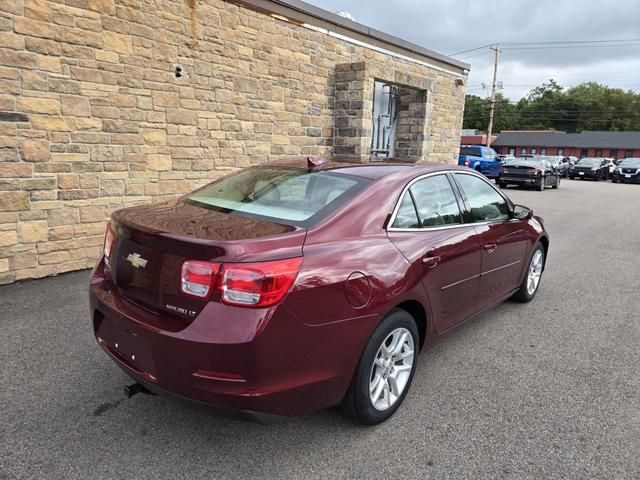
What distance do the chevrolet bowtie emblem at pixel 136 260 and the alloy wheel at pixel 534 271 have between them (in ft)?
13.1

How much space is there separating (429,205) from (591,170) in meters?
33.2

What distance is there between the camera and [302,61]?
8352 mm

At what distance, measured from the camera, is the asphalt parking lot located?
2447 millimetres

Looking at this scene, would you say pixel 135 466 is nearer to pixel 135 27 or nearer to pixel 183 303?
pixel 183 303

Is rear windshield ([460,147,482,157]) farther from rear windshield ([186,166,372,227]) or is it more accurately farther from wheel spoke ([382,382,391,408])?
wheel spoke ([382,382,391,408])

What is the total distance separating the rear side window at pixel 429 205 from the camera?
3.12m

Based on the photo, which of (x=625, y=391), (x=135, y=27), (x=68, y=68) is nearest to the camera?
(x=625, y=391)

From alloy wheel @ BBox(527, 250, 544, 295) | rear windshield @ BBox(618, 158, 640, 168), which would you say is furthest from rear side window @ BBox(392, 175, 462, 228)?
rear windshield @ BBox(618, 158, 640, 168)

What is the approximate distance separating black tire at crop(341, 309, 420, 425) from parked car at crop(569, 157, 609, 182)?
33.9 meters

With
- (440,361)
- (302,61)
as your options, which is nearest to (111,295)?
(440,361)

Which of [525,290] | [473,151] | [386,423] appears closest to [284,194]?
[386,423]

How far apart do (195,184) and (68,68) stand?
2221 millimetres

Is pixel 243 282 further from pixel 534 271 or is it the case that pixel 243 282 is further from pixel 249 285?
pixel 534 271

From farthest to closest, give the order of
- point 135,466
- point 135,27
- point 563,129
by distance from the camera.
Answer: point 563,129
point 135,27
point 135,466
